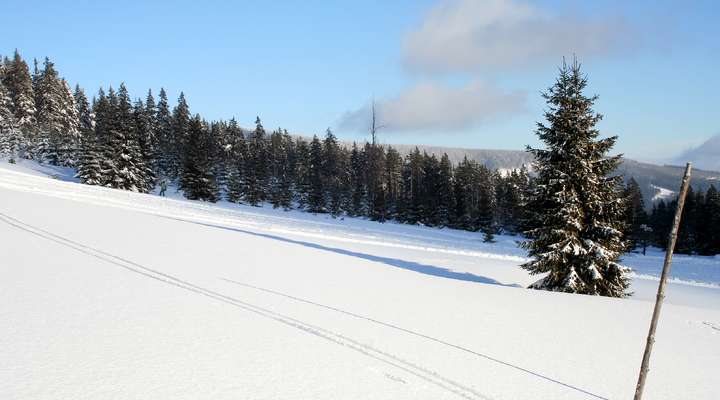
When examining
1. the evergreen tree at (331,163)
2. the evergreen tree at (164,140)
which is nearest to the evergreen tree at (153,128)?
the evergreen tree at (164,140)

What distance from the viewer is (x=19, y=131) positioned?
56.9m

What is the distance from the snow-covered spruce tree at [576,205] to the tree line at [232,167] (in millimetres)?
27814

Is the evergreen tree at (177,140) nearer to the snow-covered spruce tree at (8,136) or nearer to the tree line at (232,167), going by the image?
the tree line at (232,167)

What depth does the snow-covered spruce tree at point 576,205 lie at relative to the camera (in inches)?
622

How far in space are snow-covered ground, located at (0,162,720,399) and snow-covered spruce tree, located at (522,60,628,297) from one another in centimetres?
378

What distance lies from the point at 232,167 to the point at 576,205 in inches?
2117

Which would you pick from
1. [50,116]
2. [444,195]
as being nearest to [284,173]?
[444,195]

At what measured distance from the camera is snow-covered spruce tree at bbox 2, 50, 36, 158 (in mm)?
58594

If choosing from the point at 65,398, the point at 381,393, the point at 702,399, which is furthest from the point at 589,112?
the point at 65,398

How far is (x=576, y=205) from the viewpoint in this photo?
52.3ft

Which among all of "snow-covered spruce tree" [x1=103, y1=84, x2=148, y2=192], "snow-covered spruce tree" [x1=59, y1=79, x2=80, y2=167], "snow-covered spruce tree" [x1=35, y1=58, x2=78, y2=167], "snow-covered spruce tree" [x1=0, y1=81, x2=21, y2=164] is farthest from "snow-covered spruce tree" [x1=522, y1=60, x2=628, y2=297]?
"snow-covered spruce tree" [x1=35, y1=58, x2=78, y2=167]

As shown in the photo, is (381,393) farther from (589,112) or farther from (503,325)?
(589,112)

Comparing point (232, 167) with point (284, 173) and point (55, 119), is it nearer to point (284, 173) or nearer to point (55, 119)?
point (284, 173)

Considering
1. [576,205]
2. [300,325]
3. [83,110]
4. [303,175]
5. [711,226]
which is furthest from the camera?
[83,110]
